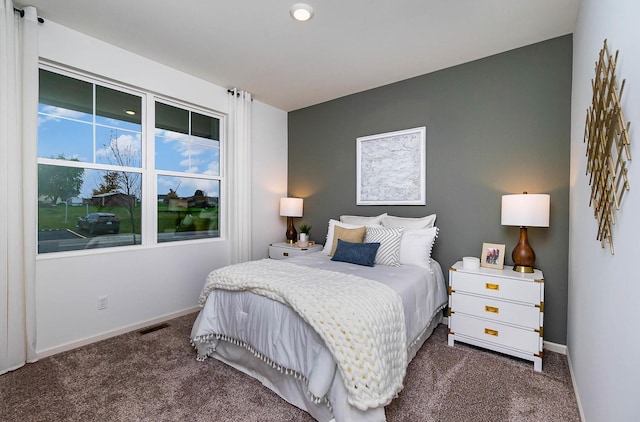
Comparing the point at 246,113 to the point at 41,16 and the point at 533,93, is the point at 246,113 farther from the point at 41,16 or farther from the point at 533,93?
the point at 533,93

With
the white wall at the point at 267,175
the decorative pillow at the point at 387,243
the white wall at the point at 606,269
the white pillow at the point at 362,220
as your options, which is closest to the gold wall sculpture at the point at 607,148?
the white wall at the point at 606,269

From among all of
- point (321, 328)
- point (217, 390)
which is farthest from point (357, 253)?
point (217, 390)

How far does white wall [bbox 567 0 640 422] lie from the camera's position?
39.8 inches

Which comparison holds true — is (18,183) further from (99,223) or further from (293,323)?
(293,323)

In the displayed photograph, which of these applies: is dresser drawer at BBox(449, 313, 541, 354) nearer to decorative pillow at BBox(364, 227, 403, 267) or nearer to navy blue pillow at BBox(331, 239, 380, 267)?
decorative pillow at BBox(364, 227, 403, 267)

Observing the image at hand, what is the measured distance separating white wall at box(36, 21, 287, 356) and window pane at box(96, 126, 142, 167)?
1.61 feet

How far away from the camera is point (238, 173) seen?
12.1 feet

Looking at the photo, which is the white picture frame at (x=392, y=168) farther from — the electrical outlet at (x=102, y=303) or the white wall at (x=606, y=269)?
the electrical outlet at (x=102, y=303)

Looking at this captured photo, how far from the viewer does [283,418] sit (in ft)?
5.62

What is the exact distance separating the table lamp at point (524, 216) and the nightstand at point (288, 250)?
6.95 feet

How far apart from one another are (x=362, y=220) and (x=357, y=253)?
0.75 meters

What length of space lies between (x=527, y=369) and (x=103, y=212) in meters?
3.75

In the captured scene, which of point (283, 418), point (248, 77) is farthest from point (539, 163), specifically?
point (248, 77)

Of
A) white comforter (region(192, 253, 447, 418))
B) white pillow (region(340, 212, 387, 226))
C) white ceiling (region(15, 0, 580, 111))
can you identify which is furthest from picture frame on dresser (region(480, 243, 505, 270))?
white ceiling (region(15, 0, 580, 111))
